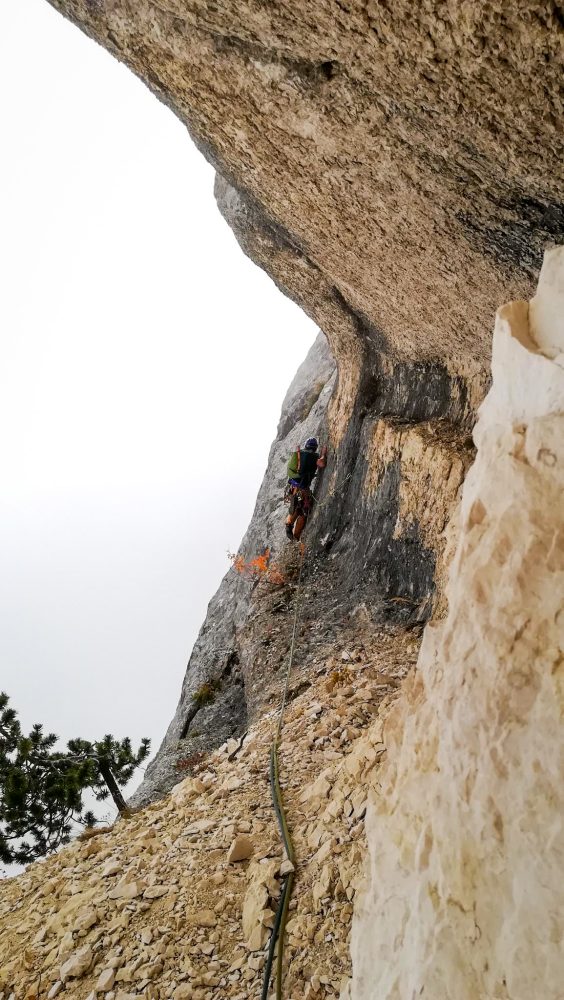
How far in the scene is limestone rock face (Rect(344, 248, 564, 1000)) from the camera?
251 cm

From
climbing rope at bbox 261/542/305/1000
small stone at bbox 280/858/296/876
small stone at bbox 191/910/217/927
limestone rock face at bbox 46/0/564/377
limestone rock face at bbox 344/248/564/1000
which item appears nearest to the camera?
limestone rock face at bbox 344/248/564/1000

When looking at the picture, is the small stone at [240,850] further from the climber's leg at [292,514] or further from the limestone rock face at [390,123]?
the climber's leg at [292,514]

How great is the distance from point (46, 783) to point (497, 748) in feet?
30.8

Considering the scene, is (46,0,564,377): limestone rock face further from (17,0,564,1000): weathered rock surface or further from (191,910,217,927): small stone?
(191,910,217,927): small stone

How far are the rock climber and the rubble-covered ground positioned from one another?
736cm

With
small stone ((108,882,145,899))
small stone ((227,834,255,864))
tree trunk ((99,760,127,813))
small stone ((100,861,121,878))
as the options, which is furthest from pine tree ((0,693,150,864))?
small stone ((227,834,255,864))

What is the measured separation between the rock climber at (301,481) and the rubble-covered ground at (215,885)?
736 cm

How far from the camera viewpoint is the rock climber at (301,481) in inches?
573

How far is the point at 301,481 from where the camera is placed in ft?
48.2

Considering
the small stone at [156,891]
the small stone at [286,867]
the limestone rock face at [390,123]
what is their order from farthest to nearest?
the small stone at [156,891]
the small stone at [286,867]
the limestone rock face at [390,123]

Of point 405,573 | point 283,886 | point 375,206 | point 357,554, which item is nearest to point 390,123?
point 375,206

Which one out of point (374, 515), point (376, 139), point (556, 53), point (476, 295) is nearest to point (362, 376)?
point (374, 515)

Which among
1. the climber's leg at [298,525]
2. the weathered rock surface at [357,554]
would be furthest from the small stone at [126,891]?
the climber's leg at [298,525]

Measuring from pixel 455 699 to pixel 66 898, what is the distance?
5712 millimetres
